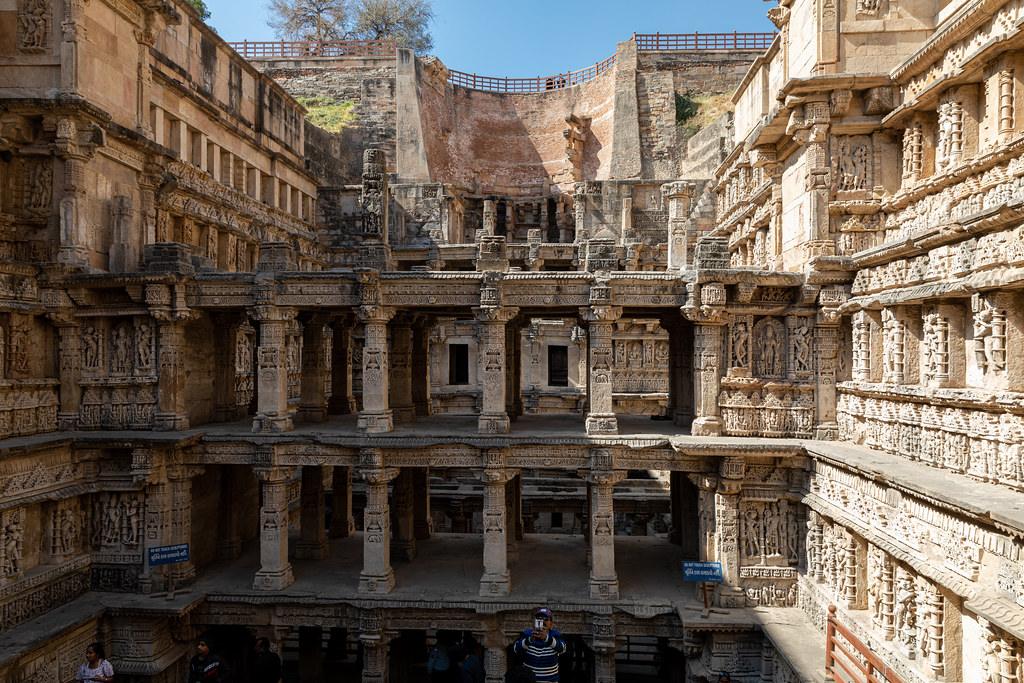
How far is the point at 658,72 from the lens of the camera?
31922 millimetres

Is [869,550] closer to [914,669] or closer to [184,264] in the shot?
[914,669]

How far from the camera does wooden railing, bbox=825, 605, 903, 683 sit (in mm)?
7027

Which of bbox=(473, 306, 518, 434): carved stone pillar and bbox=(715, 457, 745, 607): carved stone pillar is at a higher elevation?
bbox=(473, 306, 518, 434): carved stone pillar

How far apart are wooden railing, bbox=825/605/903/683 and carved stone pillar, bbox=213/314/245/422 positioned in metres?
12.3

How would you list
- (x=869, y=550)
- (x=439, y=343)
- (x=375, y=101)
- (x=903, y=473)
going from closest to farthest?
1. (x=903, y=473)
2. (x=869, y=550)
3. (x=439, y=343)
4. (x=375, y=101)

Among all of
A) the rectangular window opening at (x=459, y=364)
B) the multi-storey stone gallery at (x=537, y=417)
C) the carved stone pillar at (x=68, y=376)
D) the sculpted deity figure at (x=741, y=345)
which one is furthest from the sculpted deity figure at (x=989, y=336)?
the rectangular window opening at (x=459, y=364)

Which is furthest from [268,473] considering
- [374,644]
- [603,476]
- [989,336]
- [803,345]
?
[989,336]

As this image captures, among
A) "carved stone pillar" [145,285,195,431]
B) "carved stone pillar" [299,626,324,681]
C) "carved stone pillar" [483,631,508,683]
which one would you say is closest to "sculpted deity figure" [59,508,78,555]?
"carved stone pillar" [145,285,195,431]

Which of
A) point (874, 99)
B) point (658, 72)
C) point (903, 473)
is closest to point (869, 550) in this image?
point (903, 473)

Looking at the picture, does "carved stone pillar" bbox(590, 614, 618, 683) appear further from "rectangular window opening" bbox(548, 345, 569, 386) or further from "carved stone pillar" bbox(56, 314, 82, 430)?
"rectangular window opening" bbox(548, 345, 569, 386)

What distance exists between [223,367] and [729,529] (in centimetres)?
1128

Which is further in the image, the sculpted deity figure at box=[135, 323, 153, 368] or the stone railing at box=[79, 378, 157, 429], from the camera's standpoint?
the sculpted deity figure at box=[135, 323, 153, 368]

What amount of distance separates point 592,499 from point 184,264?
29.8ft

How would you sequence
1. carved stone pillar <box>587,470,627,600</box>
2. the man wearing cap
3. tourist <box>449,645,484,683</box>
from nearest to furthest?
the man wearing cap, tourist <box>449,645,484,683</box>, carved stone pillar <box>587,470,627,600</box>
